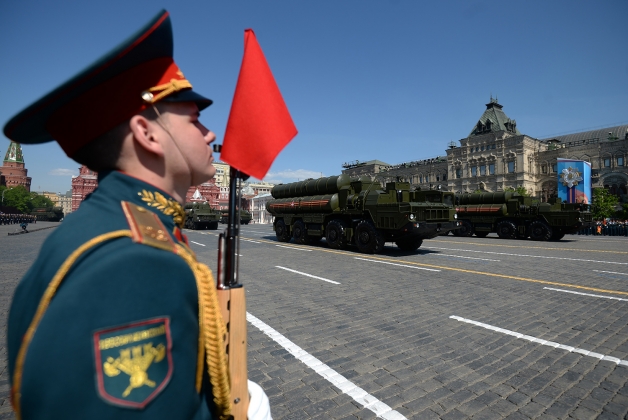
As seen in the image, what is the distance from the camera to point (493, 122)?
223ft

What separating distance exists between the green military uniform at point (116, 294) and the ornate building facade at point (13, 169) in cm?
12375

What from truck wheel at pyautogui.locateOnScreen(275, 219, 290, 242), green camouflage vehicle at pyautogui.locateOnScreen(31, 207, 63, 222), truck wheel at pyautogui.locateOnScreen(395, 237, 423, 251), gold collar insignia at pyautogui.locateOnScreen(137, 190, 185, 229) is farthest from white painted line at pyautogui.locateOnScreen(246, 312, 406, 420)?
green camouflage vehicle at pyautogui.locateOnScreen(31, 207, 63, 222)

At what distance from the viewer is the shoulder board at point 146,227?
92 centimetres

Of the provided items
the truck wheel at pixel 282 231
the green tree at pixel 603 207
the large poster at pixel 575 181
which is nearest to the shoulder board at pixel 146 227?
the truck wheel at pixel 282 231

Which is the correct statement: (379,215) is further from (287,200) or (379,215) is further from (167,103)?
(167,103)

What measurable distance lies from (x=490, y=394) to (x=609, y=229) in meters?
32.5

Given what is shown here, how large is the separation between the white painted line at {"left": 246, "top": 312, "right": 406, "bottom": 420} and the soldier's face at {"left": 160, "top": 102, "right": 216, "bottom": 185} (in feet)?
8.02

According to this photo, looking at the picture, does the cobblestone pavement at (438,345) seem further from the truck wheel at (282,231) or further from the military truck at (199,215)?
the military truck at (199,215)

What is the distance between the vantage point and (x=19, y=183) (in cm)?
9862

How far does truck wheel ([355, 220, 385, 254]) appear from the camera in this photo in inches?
486

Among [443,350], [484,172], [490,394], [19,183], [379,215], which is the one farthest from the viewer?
[19,183]

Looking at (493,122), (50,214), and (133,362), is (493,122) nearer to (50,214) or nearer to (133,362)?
(133,362)

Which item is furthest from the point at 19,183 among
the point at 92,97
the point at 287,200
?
the point at 92,97

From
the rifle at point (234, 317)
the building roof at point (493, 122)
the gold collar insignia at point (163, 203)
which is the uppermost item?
the building roof at point (493, 122)
